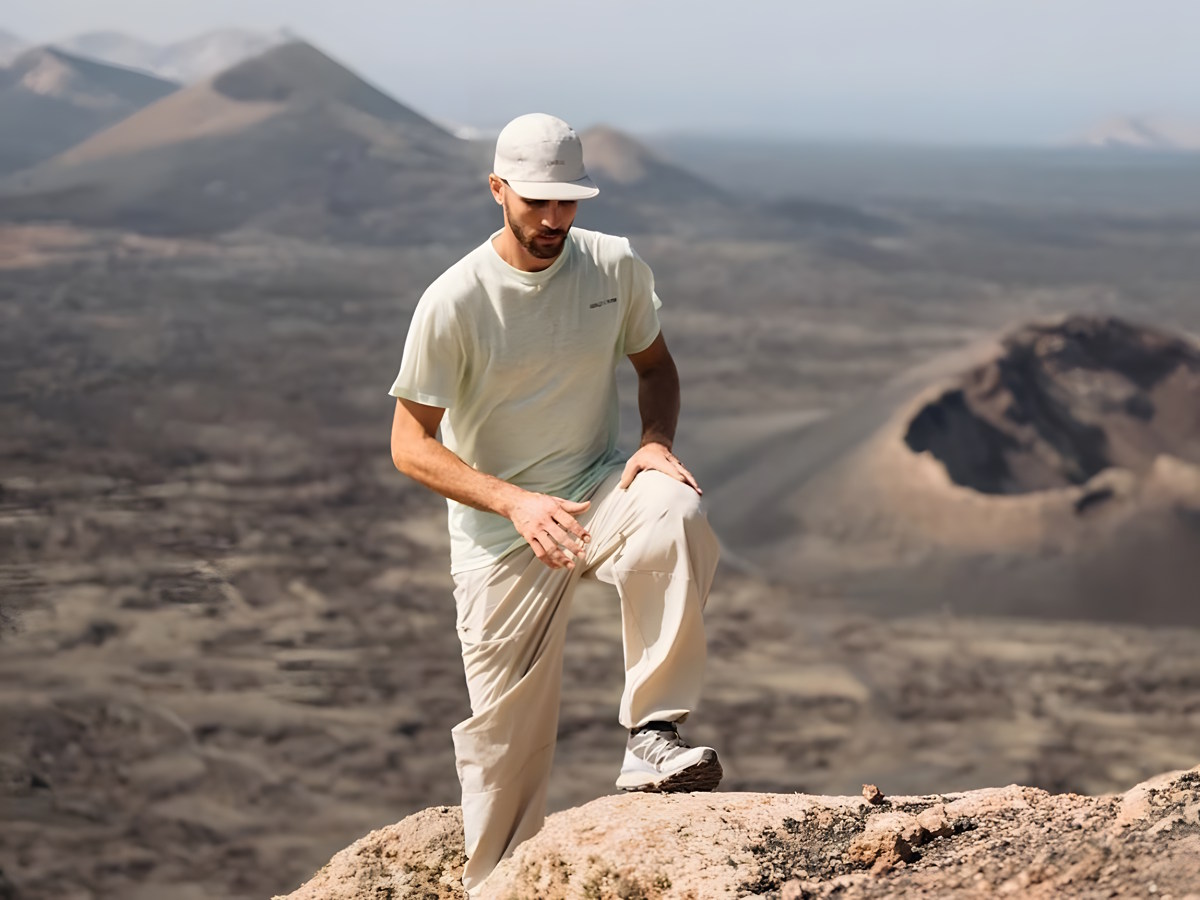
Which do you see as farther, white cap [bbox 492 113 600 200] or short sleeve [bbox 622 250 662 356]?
short sleeve [bbox 622 250 662 356]

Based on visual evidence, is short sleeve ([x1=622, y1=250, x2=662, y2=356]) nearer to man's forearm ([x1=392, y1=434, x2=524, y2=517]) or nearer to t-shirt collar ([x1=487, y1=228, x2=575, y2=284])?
t-shirt collar ([x1=487, y1=228, x2=575, y2=284])

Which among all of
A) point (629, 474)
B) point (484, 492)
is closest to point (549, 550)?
point (484, 492)

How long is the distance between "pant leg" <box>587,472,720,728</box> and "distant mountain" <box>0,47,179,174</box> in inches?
1540

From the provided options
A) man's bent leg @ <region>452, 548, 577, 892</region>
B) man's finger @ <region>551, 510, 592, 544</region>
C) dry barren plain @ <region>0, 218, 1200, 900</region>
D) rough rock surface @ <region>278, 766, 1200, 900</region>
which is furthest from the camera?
dry barren plain @ <region>0, 218, 1200, 900</region>

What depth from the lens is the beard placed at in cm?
302

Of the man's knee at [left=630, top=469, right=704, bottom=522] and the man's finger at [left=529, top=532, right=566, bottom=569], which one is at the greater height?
the man's knee at [left=630, top=469, right=704, bottom=522]

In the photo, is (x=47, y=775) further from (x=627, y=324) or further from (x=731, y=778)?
(x=627, y=324)

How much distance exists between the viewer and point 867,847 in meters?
2.82

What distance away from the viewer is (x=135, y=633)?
490 inches

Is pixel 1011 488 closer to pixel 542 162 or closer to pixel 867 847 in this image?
pixel 867 847

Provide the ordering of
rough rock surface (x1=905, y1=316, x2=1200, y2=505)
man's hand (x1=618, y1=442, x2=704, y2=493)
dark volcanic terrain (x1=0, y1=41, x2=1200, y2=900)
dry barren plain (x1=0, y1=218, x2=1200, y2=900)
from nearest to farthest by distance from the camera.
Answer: man's hand (x1=618, y1=442, x2=704, y2=493) < dry barren plain (x1=0, y1=218, x2=1200, y2=900) < dark volcanic terrain (x1=0, y1=41, x2=1200, y2=900) < rough rock surface (x1=905, y1=316, x2=1200, y2=505)

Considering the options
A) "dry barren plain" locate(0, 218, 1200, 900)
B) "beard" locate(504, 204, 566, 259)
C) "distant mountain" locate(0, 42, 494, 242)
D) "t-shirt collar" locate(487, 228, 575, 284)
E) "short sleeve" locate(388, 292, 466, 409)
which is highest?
"beard" locate(504, 204, 566, 259)

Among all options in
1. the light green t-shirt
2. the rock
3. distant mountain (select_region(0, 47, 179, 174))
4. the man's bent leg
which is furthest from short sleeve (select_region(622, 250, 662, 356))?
distant mountain (select_region(0, 47, 179, 174))

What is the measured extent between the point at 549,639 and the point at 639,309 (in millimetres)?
779
